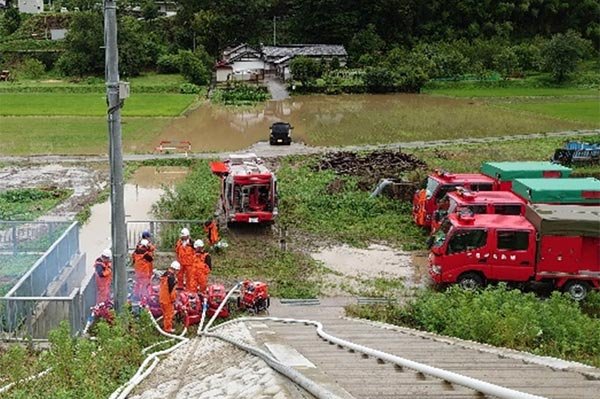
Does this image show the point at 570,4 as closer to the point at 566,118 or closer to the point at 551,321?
the point at 566,118

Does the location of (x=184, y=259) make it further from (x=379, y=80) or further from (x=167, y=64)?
(x=167, y=64)

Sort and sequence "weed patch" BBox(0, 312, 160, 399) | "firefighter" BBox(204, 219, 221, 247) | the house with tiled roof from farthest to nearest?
the house with tiled roof < "firefighter" BBox(204, 219, 221, 247) < "weed patch" BBox(0, 312, 160, 399)

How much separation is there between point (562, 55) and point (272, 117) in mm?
30009

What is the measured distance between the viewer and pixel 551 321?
38.5 feet

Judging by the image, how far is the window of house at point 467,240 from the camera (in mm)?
15789

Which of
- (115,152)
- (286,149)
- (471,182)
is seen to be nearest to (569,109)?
(286,149)

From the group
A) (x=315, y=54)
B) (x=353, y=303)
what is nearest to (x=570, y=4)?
(x=315, y=54)

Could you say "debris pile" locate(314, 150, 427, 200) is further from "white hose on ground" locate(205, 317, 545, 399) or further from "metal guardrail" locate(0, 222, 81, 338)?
"white hose on ground" locate(205, 317, 545, 399)

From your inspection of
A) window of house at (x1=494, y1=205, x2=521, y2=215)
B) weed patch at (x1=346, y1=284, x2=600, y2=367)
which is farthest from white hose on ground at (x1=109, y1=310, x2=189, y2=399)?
window of house at (x1=494, y1=205, x2=521, y2=215)

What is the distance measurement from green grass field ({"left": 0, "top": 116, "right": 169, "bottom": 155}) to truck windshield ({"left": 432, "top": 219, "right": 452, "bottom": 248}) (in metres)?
21.0

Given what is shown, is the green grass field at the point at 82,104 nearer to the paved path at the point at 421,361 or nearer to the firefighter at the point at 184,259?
the firefighter at the point at 184,259

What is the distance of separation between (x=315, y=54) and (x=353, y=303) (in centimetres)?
5593

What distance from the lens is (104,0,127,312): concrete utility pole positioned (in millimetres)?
9922

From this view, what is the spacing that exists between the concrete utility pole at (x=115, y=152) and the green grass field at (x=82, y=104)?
3664 cm
